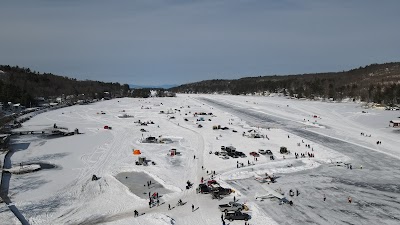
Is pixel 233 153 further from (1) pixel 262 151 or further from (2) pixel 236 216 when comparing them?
(2) pixel 236 216

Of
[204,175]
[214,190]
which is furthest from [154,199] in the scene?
[204,175]

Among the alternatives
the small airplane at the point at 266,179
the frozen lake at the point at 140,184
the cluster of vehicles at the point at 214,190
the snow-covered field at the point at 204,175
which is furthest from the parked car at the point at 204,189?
the small airplane at the point at 266,179

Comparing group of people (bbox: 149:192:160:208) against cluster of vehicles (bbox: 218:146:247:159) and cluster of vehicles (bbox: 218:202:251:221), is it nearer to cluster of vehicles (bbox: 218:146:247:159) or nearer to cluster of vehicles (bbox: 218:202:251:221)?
cluster of vehicles (bbox: 218:202:251:221)

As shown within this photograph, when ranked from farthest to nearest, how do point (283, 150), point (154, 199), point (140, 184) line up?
point (283, 150) → point (140, 184) → point (154, 199)

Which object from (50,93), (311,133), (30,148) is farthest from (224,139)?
(50,93)

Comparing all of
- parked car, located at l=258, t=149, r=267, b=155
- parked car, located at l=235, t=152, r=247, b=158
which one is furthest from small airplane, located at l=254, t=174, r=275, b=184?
parked car, located at l=258, t=149, r=267, b=155

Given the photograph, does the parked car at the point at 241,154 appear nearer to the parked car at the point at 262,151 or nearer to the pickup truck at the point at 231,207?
the parked car at the point at 262,151
